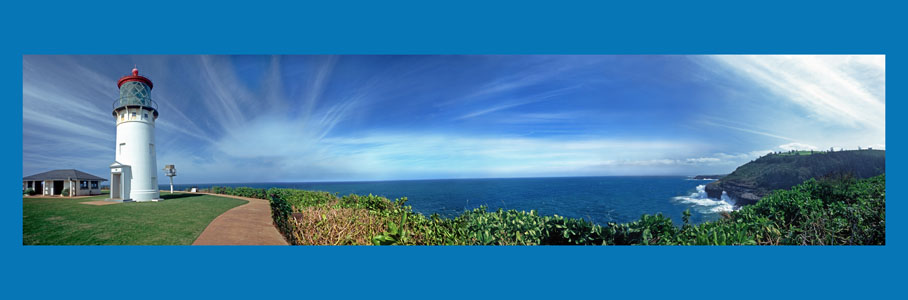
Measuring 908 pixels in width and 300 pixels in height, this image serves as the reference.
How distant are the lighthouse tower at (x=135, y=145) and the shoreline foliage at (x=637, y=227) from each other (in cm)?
250

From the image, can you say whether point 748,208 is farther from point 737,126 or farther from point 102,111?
point 102,111

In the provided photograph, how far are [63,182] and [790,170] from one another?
9295mm

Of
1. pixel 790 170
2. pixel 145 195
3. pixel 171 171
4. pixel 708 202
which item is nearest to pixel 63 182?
pixel 145 195

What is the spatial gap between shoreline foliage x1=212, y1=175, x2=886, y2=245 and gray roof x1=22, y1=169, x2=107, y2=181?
2.89 meters

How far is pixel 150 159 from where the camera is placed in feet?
12.0

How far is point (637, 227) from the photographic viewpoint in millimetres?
2688

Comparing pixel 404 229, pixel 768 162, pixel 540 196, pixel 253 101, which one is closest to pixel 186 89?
pixel 253 101

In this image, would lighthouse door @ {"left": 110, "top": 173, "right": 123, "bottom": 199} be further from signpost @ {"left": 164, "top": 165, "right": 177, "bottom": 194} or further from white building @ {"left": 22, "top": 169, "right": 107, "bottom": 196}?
signpost @ {"left": 164, "top": 165, "right": 177, "bottom": 194}

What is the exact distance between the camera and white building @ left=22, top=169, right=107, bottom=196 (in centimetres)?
302

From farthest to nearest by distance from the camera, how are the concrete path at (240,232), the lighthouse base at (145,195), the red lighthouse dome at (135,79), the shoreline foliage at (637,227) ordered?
the lighthouse base at (145,195), the red lighthouse dome at (135,79), the concrete path at (240,232), the shoreline foliage at (637,227)

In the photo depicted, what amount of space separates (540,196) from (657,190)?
162cm

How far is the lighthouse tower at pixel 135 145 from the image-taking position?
3.45m

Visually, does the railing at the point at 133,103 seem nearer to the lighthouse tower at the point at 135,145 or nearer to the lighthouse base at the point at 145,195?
the lighthouse tower at the point at 135,145

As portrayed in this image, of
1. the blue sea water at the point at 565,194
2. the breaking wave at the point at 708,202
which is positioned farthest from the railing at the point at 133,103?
the breaking wave at the point at 708,202
